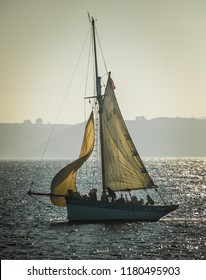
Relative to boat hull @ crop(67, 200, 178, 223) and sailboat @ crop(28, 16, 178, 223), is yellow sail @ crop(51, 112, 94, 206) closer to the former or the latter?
sailboat @ crop(28, 16, 178, 223)

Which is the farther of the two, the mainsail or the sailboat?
the mainsail

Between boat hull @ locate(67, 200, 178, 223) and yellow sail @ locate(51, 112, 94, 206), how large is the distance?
1.15 meters

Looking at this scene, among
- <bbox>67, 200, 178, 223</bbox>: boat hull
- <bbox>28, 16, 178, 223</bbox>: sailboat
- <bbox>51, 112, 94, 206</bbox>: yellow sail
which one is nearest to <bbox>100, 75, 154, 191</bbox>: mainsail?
<bbox>28, 16, 178, 223</bbox>: sailboat

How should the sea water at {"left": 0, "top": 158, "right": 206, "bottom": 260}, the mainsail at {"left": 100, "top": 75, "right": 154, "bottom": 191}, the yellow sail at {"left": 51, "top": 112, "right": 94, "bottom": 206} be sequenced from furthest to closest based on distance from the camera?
the mainsail at {"left": 100, "top": 75, "right": 154, "bottom": 191}, the yellow sail at {"left": 51, "top": 112, "right": 94, "bottom": 206}, the sea water at {"left": 0, "top": 158, "right": 206, "bottom": 260}

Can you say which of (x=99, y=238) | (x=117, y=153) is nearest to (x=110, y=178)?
(x=117, y=153)

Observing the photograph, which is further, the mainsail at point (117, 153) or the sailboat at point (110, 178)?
the mainsail at point (117, 153)

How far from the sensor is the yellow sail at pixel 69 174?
50.5m

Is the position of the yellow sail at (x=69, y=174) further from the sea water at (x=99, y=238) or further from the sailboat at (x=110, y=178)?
the sea water at (x=99, y=238)

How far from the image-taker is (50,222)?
184 ft

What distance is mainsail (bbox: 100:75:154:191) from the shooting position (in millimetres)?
53938

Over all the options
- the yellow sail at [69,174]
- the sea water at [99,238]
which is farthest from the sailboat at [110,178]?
the sea water at [99,238]

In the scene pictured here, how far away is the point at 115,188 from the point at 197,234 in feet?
30.0

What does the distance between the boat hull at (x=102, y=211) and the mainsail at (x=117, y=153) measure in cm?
217
